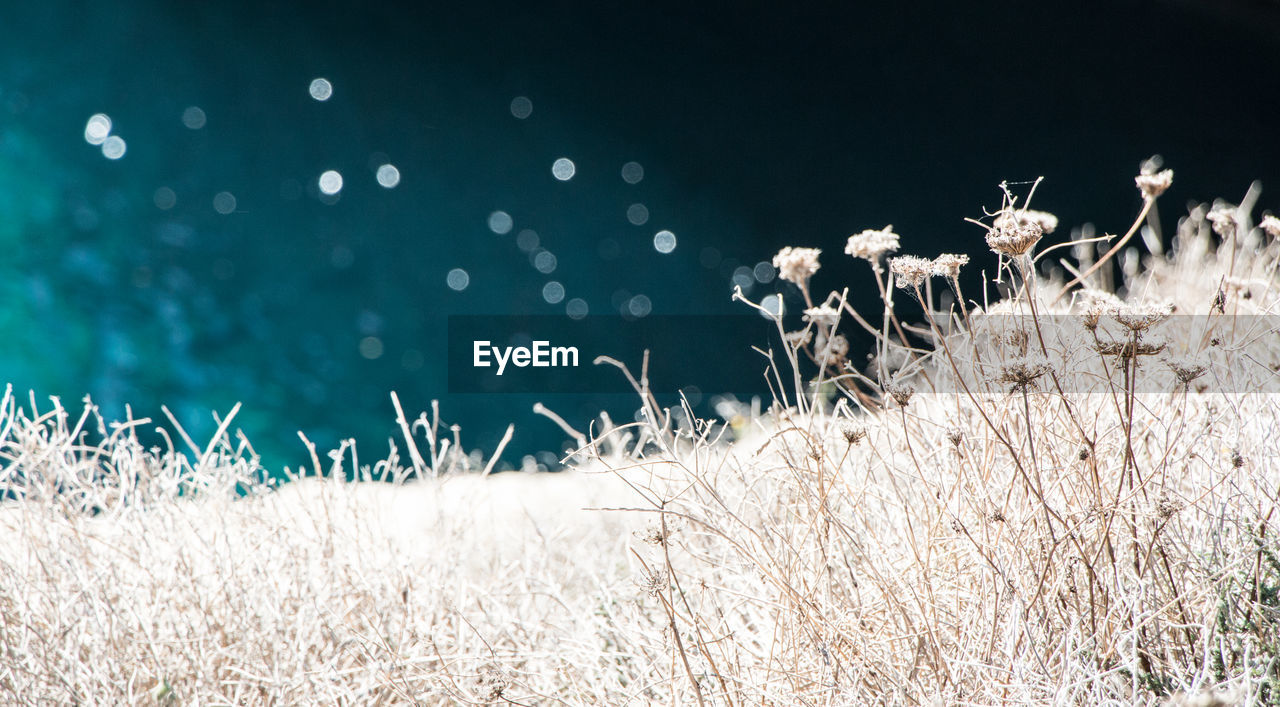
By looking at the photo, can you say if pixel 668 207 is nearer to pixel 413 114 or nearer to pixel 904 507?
pixel 413 114

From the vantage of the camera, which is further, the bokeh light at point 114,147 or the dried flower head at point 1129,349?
the bokeh light at point 114,147

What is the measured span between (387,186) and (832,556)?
2.74 metres

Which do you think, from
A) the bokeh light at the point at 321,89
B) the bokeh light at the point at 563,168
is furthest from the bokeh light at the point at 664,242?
the bokeh light at the point at 321,89

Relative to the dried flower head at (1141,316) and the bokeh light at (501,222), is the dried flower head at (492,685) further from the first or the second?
the bokeh light at (501,222)

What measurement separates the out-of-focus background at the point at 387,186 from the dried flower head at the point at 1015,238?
1489 millimetres

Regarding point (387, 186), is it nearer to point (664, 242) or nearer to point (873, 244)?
point (664, 242)

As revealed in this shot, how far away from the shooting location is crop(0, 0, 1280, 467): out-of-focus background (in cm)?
244

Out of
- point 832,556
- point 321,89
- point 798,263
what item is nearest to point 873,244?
point 798,263

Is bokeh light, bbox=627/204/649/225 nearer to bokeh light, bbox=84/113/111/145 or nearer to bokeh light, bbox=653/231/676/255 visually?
bokeh light, bbox=653/231/676/255

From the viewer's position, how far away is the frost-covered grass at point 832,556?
2.37ft

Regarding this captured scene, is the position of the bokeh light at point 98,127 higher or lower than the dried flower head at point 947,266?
higher

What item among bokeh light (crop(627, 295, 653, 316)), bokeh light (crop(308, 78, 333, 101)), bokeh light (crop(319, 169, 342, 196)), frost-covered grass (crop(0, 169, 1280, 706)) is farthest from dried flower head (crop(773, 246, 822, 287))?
bokeh light (crop(308, 78, 333, 101))

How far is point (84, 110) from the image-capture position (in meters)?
3.25

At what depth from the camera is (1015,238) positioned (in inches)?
25.4
